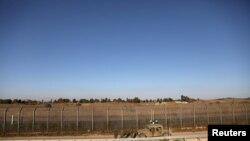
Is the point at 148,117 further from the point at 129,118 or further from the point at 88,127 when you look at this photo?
the point at 88,127

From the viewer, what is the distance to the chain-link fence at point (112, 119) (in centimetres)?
4050

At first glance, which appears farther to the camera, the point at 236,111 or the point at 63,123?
the point at 236,111

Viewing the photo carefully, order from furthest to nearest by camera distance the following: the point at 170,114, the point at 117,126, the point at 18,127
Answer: the point at 170,114, the point at 117,126, the point at 18,127

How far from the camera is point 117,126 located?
139 feet

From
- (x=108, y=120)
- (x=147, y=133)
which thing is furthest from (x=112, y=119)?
(x=147, y=133)

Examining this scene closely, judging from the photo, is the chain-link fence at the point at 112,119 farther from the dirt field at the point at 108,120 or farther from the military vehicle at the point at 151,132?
the military vehicle at the point at 151,132

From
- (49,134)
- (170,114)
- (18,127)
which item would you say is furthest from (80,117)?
(170,114)

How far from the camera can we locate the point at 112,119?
143 feet

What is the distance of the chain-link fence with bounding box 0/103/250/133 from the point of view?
40500 millimetres

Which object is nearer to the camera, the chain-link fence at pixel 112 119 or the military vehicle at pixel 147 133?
the military vehicle at pixel 147 133

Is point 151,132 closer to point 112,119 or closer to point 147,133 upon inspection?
point 147,133

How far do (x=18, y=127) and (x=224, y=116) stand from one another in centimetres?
3168

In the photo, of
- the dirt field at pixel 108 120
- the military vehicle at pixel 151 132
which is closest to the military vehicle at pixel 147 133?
the military vehicle at pixel 151 132

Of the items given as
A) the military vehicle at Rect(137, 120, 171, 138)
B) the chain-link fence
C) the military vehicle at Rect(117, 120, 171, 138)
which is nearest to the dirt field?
the chain-link fence
